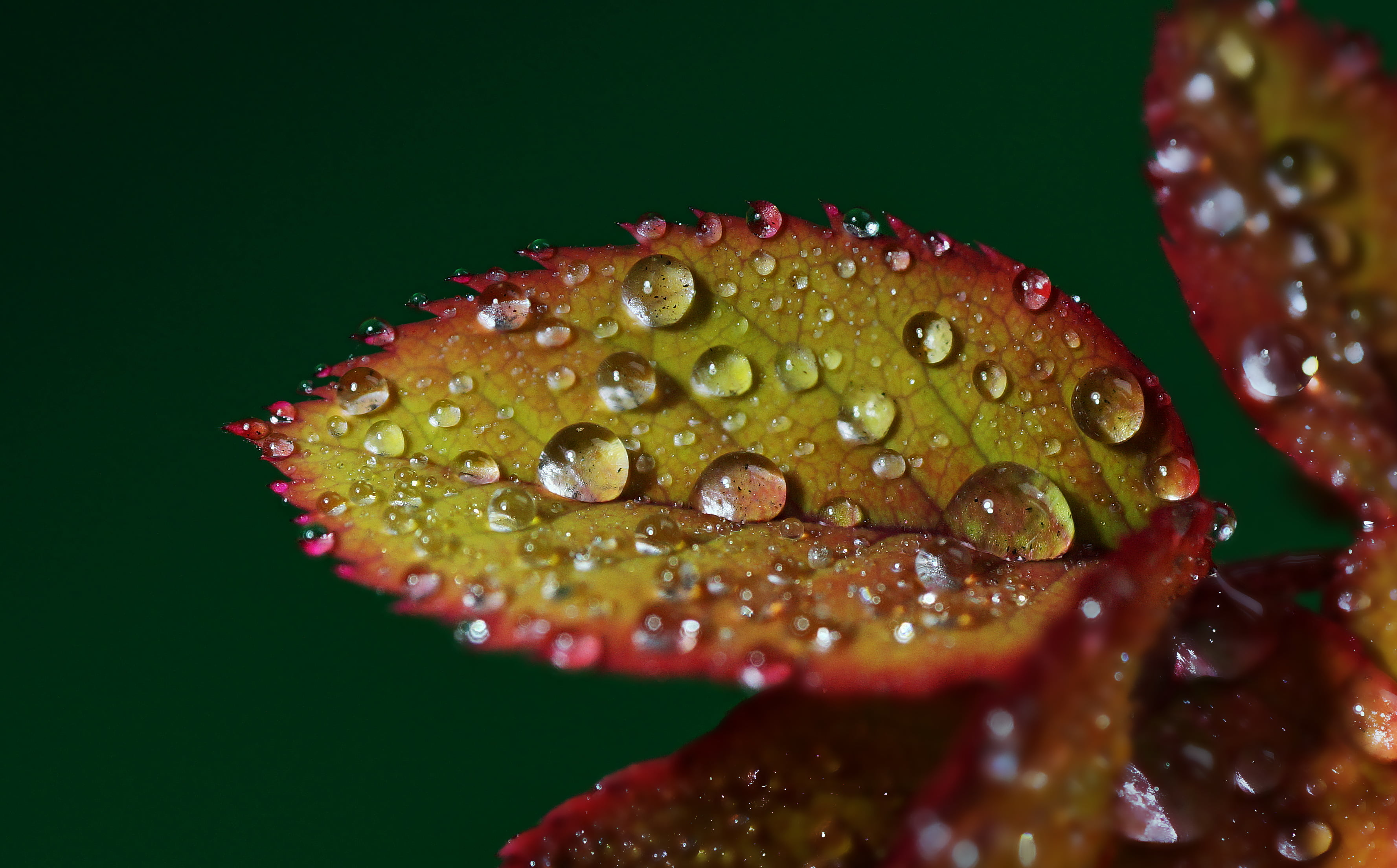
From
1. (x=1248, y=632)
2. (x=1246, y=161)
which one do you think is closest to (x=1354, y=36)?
(x=1246, y=161)

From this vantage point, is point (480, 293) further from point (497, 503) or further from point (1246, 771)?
point (1246, 771)

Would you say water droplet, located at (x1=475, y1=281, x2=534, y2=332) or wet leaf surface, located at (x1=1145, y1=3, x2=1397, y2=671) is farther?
water droplet, located at (x1=475, y1=281, x2=534, y2=332)

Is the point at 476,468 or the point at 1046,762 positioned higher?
the point at 476,468

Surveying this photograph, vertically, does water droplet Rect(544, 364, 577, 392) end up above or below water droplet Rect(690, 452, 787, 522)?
above

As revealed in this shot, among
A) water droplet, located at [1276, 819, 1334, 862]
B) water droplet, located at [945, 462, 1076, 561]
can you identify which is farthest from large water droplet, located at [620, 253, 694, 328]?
water droplet, located at [1276, 819, 1334, 862]

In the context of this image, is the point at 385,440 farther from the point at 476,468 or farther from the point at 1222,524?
the point at 1222,524

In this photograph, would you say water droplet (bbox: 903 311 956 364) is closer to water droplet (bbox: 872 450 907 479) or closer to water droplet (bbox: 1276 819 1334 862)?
water droplet (bbox: 872 450 907 479)

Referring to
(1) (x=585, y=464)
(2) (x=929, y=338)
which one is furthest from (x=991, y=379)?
(1) (x=585, y=464)
